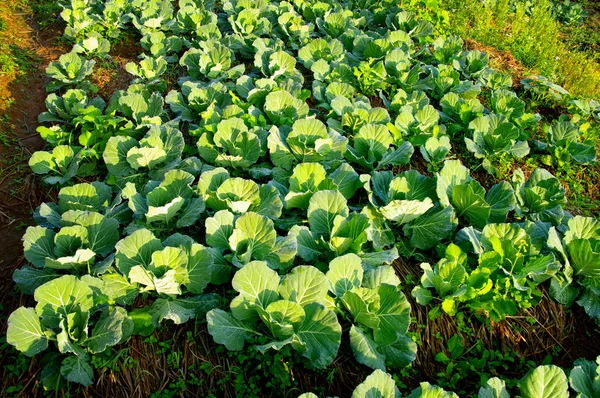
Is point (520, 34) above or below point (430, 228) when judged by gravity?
above

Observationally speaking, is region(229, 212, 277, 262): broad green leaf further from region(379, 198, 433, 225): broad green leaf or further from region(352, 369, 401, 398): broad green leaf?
region(352, 369, 401, 398): broad green leaf

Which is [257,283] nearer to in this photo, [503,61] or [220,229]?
[220,229]

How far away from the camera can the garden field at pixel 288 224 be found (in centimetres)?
257

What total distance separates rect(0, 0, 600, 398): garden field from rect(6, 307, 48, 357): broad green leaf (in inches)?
0.4

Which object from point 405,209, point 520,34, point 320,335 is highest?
point 520,34

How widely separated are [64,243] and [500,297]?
2907 millimetres

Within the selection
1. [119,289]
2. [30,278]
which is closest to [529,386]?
[119,289]

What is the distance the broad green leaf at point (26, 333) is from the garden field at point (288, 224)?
0.4 inches

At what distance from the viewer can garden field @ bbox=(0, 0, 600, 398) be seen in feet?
8.43

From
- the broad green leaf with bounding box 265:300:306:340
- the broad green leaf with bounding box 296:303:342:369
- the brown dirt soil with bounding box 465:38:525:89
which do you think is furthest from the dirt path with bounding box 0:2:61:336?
the brown dirt soil with bounding box 465:38:525:89

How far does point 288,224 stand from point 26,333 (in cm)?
175

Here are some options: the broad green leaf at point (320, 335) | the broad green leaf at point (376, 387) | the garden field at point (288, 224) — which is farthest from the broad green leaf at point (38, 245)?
the broad green leaf at point (376, 387)

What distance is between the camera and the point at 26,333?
7.98 ft

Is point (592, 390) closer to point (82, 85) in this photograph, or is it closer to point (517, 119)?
point (517, 119)
